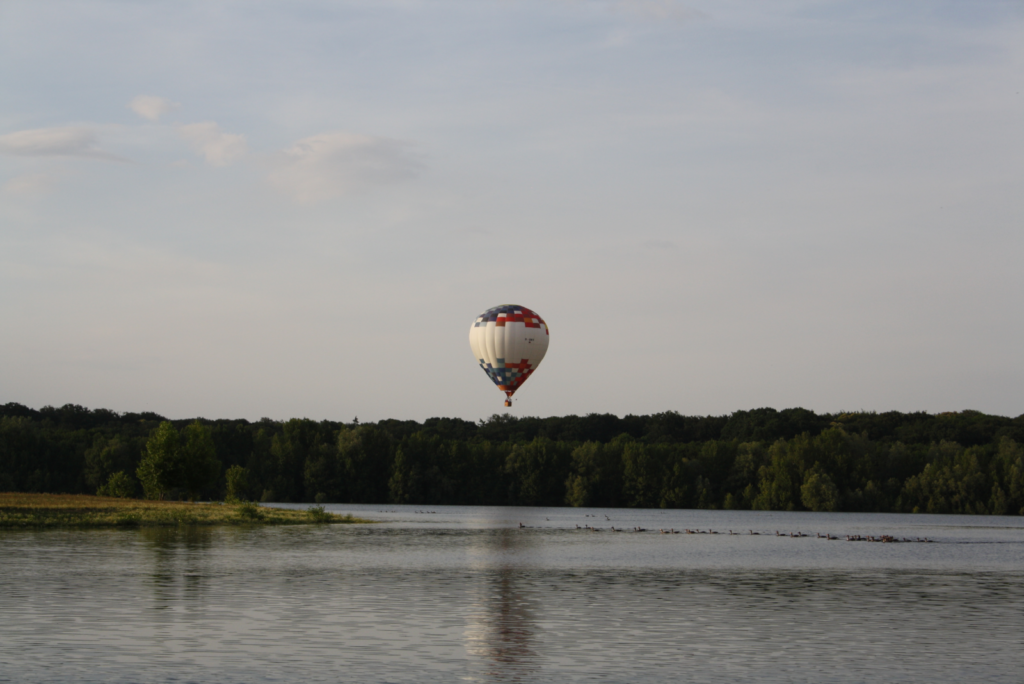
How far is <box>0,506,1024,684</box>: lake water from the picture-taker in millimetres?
27984

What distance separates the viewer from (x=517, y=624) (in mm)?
36219

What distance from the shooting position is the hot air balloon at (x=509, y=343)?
93.4 metres

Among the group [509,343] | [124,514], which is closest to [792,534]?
[509,343]

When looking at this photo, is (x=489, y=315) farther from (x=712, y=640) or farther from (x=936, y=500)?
(x=936, y=500)

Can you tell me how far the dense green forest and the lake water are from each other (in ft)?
292

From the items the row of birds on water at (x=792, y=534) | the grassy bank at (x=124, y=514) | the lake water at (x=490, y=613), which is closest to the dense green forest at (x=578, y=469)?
the grassy bank at (x=124, y=514)

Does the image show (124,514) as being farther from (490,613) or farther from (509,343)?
(490,613)

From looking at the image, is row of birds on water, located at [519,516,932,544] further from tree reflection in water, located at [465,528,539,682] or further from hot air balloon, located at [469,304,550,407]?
tree reflection in water, located at [465,528,539,682]

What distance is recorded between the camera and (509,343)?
9312 centimetres

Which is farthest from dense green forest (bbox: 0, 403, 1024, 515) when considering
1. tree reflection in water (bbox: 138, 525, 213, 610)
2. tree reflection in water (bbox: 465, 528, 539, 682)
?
Result: tree reflection in water (bbox: 465, 528, 539, 682)

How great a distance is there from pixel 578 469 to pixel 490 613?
152583 mm

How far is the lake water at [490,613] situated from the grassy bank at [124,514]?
1265 centimetres

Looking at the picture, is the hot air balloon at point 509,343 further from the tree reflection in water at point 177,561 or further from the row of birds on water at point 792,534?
the tree reflection in water at point 177,561

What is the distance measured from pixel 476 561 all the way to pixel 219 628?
31550 mm
